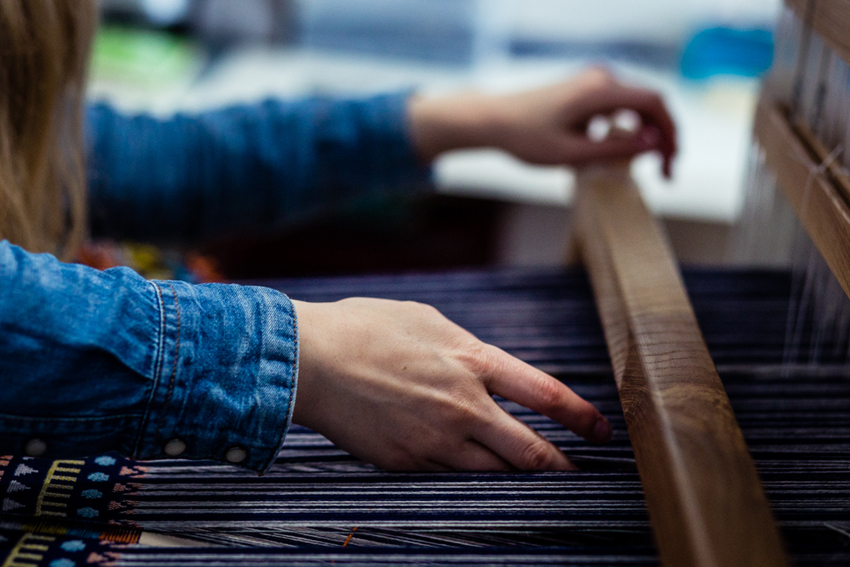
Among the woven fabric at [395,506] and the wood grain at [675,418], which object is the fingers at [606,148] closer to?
the wood grain at [675,418]

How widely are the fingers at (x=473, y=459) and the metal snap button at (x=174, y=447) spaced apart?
0.15 meters

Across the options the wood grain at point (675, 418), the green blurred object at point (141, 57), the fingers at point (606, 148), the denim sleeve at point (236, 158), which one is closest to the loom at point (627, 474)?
the wood grain at point (675, 418)

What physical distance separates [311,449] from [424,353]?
0.12 meters

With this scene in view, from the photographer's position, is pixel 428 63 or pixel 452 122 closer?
pixel 452 122

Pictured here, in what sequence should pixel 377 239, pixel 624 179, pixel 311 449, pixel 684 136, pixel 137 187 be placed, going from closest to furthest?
pixel 311 449 < pixel 624 179 < pixel 137 187 < pixel 684 136 < pixel 377 239

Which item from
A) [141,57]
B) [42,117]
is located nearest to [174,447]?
[42,117]

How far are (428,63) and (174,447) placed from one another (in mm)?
1518

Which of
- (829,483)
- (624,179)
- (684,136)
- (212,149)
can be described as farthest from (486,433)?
(684,136)

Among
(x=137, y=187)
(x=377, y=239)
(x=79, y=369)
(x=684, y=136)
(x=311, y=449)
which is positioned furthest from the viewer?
(x=377, y=239)

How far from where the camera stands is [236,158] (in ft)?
2.95

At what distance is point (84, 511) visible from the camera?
45 centimetres

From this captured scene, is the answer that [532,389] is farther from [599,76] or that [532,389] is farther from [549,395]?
[599,76]

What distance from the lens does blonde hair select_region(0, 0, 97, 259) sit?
2.03 feet

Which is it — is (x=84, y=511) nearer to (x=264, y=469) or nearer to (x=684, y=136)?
(x=264, y=469)
